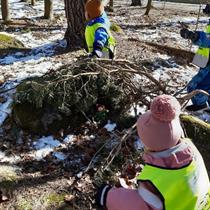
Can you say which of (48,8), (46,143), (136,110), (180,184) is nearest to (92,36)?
(136,110)

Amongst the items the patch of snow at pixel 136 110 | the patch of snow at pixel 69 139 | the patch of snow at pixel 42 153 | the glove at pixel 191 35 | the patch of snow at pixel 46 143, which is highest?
the glove at pixel 191 35

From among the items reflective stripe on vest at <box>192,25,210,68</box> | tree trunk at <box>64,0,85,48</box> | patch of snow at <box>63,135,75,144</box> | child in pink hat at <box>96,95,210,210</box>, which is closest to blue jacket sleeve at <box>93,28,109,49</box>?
patch of snow at <box>63,135,75,144</box>

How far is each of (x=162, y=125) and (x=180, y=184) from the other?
1.24 feet

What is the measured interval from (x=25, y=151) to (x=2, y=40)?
415 centimetres

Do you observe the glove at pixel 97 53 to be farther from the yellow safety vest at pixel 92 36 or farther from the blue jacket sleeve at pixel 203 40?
the blue jacket sleeve at pixel 203 40

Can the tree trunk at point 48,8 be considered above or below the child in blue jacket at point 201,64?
below

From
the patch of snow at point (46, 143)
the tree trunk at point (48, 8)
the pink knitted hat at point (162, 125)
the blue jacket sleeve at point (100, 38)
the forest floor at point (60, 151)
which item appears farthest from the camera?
the tree trunk at point (48, 8)

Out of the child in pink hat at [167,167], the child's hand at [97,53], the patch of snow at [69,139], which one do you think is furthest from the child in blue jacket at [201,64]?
the child in pink hat at [167,167]

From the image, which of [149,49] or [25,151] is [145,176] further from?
[149,49]

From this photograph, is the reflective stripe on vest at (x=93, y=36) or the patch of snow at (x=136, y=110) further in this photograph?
the reflective stripe on vest at (x=93, y=36)

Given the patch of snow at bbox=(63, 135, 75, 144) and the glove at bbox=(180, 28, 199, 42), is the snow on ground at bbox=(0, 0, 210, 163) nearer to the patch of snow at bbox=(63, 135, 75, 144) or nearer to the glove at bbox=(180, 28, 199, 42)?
the patch of snow at bbox=(63, 135, 75, 144)

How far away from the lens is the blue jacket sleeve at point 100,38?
19.2 feet

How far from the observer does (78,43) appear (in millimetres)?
8289

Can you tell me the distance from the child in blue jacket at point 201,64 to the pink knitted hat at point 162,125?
3691mm
